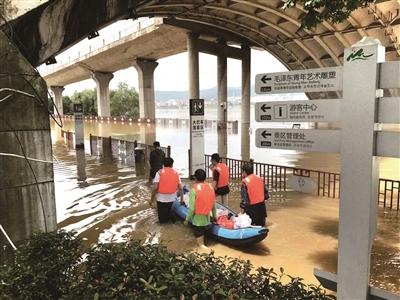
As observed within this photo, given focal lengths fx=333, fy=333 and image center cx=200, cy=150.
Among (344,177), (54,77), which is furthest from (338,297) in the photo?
(54,77)

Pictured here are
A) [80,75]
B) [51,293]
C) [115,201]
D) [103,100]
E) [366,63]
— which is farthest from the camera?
[80,75]

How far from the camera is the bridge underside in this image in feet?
25.4

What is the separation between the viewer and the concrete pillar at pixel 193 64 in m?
33.6

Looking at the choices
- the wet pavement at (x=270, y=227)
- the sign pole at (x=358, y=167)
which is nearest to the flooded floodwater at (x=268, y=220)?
the wet pavement at (x=270, y=227)

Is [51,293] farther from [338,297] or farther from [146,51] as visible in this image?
[146,51]

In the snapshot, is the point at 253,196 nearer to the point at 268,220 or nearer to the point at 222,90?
the point at 268,220

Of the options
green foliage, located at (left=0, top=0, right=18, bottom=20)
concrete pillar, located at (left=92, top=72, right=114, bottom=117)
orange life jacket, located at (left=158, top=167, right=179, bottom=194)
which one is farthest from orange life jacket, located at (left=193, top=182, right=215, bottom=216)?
concrete pillar, located at (left=92, top=72, right=114, bottom=117)

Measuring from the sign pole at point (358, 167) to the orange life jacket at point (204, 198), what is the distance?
4.05 meters

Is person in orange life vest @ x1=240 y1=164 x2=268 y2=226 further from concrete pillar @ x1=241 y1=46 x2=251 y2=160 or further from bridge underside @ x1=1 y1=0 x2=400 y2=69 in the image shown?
concrete pillar @ x1=241 y1=46 x2=251 y2=160

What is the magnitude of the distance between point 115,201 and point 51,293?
8.15 m

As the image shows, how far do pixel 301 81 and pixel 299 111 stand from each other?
316mm

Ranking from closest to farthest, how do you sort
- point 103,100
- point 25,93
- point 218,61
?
point 25,93, point 218,61, point 103,100

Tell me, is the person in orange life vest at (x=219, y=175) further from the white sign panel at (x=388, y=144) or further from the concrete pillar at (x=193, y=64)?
the concrete pillar at (x=193, y=64)

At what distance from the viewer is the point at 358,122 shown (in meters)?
3.07
